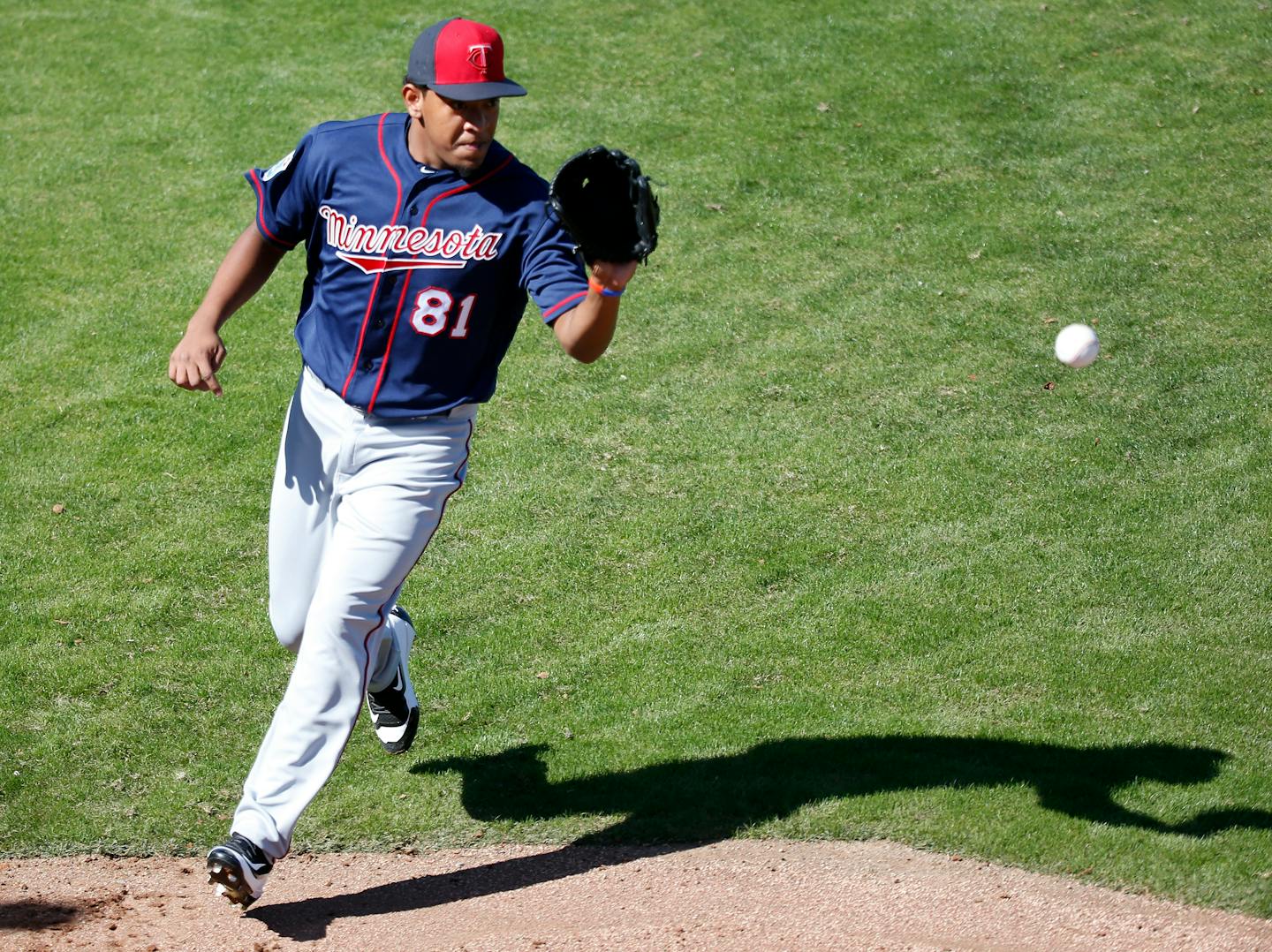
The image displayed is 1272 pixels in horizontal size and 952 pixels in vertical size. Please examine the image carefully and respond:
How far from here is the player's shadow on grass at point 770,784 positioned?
178 inches

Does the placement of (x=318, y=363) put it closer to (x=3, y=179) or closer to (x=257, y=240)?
(x=257, y=240)

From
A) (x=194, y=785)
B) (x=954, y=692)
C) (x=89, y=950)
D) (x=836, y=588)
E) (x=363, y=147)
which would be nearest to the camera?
(x=89, y=950)

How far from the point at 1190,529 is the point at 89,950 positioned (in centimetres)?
497

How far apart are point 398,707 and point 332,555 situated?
0.94 m

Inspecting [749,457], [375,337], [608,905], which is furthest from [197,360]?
[749,457]

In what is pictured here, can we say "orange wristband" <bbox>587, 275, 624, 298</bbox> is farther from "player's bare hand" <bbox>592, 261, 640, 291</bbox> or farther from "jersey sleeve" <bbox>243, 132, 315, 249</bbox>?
"jersey sleeve" <bbox>243, 132, 315, 249</bbox>

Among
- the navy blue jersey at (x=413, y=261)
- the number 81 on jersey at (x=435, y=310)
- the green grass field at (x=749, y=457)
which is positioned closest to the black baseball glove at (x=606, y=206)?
the navy blue jersey at (x=413, y=261)

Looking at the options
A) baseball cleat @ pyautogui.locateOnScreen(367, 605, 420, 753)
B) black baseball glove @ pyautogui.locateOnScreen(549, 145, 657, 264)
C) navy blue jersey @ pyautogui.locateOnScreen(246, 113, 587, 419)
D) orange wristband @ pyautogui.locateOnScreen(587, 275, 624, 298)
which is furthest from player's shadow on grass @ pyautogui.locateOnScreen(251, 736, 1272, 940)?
black baseball glove @ pyautogui.locateOnScreen(549, 145, 657, 264)

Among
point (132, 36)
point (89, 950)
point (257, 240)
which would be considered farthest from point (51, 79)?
point (89, 950)

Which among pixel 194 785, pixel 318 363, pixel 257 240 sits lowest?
pixel 194 785

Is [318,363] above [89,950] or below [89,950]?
above

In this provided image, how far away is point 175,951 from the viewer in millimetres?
3854

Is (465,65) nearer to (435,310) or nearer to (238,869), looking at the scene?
(435,310)

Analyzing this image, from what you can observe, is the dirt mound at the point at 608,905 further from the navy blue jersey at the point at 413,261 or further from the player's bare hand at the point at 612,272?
the player's bare hand at the point at 612,272
